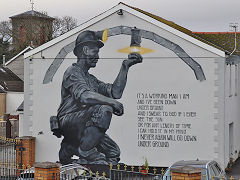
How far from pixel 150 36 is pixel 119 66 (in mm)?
1814

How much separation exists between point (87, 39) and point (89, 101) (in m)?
2.62

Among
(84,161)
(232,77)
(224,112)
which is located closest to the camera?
(224,112)

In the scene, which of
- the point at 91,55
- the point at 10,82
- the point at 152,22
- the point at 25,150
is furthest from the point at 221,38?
the point at 10,82

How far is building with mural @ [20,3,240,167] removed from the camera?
2219 cm

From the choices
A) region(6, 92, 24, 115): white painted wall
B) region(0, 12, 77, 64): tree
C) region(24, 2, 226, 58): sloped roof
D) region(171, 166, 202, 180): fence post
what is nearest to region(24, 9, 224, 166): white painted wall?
region(24, 2, 226, 58): sloped roof

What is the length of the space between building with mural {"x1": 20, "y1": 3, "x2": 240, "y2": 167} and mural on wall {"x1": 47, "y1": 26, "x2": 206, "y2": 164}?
0.04m

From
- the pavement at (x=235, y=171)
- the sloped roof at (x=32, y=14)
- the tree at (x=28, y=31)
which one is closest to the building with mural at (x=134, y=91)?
the pavement at (x=235, y=171)

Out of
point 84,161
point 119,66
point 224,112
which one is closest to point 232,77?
point 224,112

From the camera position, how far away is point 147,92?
22984 mm

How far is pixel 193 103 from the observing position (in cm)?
2239

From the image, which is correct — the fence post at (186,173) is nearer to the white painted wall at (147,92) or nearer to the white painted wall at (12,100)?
the white painted wall at (147,92)

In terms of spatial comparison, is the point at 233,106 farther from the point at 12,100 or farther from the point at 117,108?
the point at 12,100

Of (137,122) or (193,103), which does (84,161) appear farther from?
(193,103)

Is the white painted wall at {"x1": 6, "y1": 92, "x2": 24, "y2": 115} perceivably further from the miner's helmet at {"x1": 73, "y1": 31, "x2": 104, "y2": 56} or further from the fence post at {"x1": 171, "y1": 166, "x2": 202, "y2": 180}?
the fence post at {"x1": 171, "y1": 166, "x2": 202, "y2": 180}
